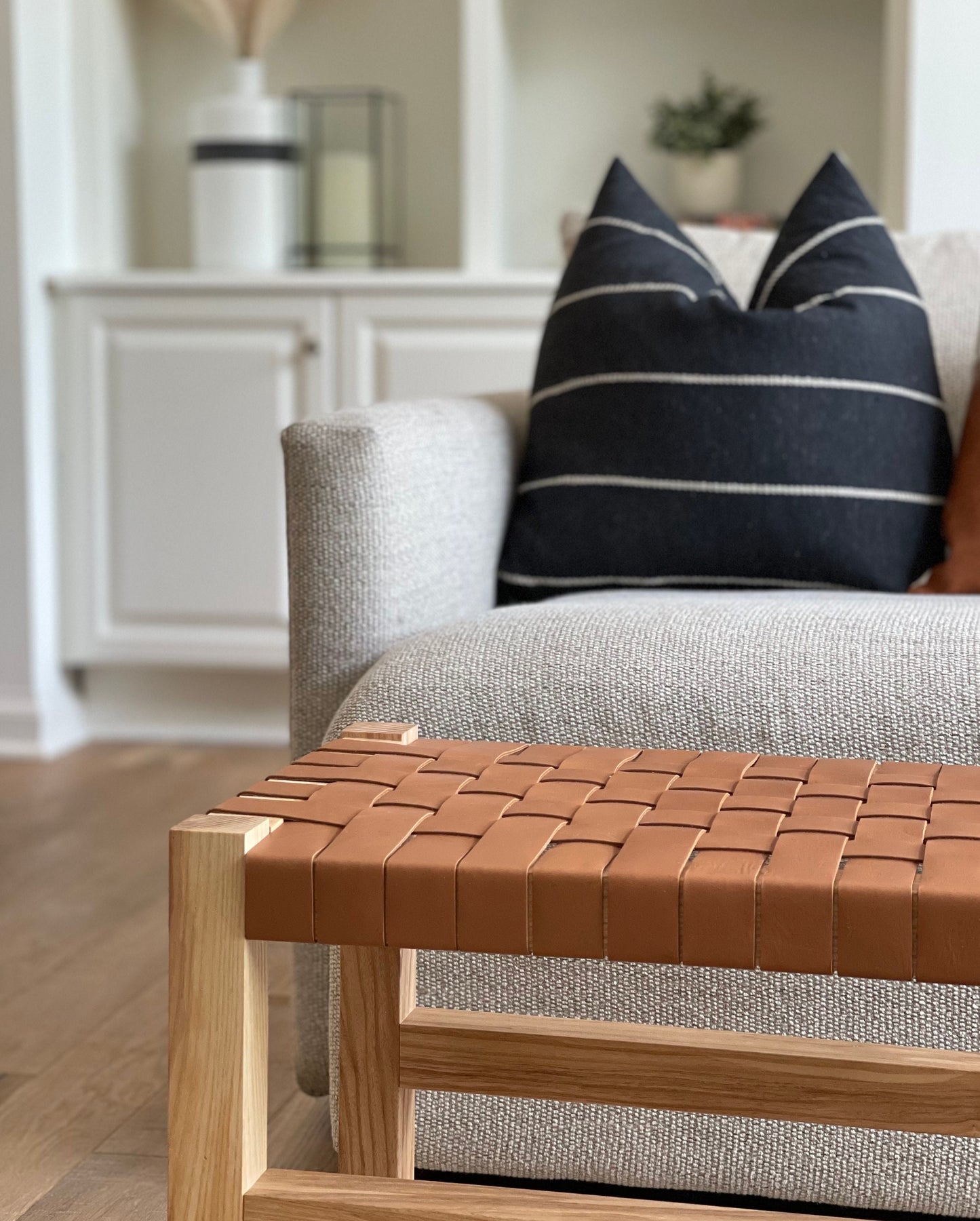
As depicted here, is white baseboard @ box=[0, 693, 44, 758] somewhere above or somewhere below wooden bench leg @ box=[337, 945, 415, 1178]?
below

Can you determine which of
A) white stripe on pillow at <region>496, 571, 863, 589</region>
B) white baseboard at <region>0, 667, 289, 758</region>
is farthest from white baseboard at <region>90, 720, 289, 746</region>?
white stripe on pillow at <region>496, 571, 863, 589</region>

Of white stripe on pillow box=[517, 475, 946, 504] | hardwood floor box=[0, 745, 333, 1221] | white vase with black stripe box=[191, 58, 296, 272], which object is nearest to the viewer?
hardwood floor box=[0, 745, 333, 1221]

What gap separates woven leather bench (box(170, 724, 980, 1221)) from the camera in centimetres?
61

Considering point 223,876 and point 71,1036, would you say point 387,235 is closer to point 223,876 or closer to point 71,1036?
point 71,1036

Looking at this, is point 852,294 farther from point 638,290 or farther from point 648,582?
point 648,582

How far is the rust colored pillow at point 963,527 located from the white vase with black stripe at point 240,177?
1726mm

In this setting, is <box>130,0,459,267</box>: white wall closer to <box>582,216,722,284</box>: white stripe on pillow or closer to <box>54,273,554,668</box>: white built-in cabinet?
<box>54,273,554,668</box>: white built-in cabinet

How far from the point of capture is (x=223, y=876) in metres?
0.67

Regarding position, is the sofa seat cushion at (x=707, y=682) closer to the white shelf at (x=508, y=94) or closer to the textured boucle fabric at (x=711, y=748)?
the textured boucle fabric at (x=711, y=748)

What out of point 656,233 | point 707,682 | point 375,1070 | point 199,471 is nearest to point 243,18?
point 199,471

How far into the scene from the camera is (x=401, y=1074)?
0.91 metres

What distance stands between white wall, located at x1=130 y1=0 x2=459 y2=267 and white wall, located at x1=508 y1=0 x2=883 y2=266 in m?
0.15

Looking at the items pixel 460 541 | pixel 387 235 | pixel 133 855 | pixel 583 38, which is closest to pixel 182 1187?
pixel 460 541

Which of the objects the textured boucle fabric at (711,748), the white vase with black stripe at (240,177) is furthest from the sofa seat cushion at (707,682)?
the white vase with black stripe at (240,177)
